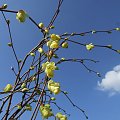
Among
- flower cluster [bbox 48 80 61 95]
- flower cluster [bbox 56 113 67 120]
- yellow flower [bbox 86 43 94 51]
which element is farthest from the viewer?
yellow flower [bbox 86 43 94 51]

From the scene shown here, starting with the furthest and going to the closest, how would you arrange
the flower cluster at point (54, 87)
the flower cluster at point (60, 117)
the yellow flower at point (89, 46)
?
1. the yellow flower at point (89, 46)
2. the flower cluster at point (60, 117)
3. the flower cluster at point (54, 87)

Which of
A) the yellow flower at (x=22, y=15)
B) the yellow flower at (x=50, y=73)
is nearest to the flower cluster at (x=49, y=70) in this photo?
the yellow flower at (x=50, y=73)

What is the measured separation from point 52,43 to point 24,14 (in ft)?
0.87

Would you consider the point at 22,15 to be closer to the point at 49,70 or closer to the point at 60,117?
the point at 49,70

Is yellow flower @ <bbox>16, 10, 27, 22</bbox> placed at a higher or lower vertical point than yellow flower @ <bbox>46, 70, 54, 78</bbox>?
higher

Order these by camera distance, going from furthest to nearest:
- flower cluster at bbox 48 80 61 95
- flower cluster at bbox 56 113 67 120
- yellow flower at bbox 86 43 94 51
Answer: yellow flower at bbox 86 43 94 51 → flower cluster at bbox 56 113 67 120 → flower cluster at bbox 48 80 61 95

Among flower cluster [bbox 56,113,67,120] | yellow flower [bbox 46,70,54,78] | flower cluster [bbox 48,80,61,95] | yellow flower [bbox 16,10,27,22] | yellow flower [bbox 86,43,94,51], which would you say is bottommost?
flower cluster [bbox 56,113,67,120]

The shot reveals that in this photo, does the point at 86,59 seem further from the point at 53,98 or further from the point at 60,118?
the point at 60,118

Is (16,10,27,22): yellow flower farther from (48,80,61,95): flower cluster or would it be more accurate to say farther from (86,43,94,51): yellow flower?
(86,43,94,51): yellow flower

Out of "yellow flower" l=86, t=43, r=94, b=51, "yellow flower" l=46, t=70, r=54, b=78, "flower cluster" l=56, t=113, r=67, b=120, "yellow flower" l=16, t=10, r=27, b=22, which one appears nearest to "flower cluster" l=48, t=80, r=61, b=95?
"yellow flower" l=46, t=70, r=54, b=78

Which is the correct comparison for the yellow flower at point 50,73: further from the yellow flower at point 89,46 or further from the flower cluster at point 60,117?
the yellow flower at point 89,46

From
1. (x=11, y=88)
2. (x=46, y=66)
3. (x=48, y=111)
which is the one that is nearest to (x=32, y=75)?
(x=11, y=88)

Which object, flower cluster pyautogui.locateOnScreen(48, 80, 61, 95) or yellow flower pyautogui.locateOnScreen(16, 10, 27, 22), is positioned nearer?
flower cluster pyautogui.locateOnScreen(48, 80, 61, 95)

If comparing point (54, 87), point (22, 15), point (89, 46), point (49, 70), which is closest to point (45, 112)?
point (54, 87)
